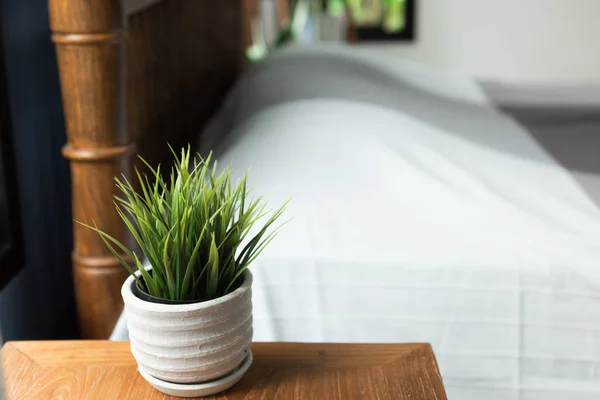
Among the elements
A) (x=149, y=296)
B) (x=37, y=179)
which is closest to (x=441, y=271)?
(x=149, y=296)

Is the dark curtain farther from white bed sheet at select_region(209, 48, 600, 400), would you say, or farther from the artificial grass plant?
the artificial grass plant

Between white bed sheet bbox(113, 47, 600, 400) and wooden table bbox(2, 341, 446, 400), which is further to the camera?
white bed sheet bbox(113, 47, 600, 400)

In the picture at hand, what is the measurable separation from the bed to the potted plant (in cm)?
29

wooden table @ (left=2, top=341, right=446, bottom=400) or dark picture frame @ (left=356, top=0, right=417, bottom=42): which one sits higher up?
dark picture frame @ (left=356, top=0, right=417, bottom=42)

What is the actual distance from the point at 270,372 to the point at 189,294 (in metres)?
0.11

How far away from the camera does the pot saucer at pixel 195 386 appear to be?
2.01 ft

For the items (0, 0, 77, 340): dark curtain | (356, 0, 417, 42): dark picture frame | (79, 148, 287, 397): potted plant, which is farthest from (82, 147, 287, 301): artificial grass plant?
(356, 0, 417, 42): dark picture frame

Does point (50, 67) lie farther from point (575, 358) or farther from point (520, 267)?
point (575, 358)

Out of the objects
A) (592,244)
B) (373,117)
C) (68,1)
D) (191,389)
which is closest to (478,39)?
(373,117)

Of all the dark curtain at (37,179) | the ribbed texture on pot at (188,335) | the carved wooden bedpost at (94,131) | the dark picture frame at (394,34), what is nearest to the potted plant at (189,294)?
the ribbed texture on pot at (188,335)

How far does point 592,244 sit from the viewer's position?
0.96 metres

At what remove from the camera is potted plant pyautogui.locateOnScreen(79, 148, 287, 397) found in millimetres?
592

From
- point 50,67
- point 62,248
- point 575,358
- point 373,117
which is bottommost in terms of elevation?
point 575,358

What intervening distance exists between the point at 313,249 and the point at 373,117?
38 centimetres
